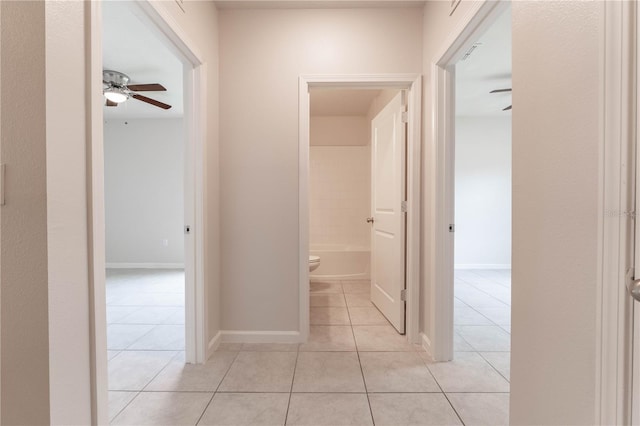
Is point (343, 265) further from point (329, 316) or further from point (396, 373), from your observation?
point (396, 373)

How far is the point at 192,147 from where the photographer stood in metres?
1.95

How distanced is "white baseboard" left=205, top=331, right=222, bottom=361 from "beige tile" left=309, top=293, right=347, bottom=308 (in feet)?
3.83

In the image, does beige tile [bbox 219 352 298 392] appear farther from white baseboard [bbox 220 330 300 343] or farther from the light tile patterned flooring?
white baseboard [bbox 220 330 300 343]

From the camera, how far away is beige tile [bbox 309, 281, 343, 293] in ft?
12.4

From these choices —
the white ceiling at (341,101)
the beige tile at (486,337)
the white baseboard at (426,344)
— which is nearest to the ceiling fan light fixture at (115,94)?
the white ceiling at (341,101)

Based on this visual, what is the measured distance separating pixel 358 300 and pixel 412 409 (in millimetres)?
1828

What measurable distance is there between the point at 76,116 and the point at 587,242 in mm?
1635

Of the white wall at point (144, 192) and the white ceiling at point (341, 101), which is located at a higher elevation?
the white ceiling at point (341, 101)

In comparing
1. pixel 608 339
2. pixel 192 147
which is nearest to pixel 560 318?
pixel 608 339

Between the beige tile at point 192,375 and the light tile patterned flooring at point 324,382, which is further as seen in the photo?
the beige tile at point 192,375

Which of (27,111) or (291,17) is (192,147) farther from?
(291,17)

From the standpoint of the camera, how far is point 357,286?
3.98 m

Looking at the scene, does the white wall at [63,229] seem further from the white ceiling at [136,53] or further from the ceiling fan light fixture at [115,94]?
the ceiling fan light fixture at [115,94]

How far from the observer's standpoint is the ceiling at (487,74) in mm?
2631
